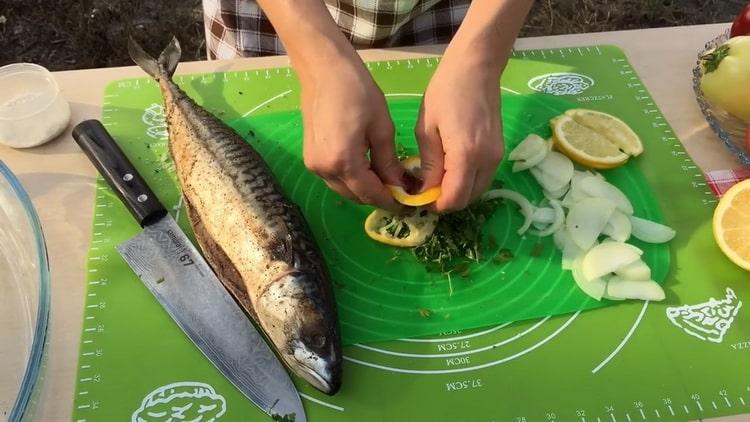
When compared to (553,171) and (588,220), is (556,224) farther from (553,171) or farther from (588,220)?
(553,171)

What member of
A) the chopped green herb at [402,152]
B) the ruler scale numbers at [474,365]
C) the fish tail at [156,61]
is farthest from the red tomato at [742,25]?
the fish tail at [156,61]

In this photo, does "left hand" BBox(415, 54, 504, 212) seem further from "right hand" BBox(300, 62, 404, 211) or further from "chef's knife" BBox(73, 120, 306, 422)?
"chef's knife" BBox(73, 120, 306, 422)

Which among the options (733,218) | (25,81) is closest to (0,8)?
(25,81)

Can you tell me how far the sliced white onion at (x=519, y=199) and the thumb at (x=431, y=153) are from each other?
34 centimetres

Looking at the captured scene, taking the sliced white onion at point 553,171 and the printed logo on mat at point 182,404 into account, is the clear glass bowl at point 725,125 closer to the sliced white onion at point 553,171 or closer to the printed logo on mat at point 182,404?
the sliced white onion at point 553,171

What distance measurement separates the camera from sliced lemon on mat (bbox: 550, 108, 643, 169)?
1.98 meters

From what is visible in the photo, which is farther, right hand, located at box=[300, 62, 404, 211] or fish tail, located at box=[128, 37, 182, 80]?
fish tail, located at box=[128, 37, 182, 80]

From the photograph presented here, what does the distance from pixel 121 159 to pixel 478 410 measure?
1.24 metres

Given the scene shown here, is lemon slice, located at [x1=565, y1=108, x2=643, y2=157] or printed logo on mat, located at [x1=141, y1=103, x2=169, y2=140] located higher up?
lemon slice, located at [x1=565, y1=108, x2=643, y2=157]

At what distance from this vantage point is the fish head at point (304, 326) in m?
1.47

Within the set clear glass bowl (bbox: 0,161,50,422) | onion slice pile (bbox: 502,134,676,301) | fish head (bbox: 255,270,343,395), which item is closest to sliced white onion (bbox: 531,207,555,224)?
onion slice pile (bbox: 502,134,676,301)

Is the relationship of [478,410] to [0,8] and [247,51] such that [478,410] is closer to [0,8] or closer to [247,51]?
[247,51]

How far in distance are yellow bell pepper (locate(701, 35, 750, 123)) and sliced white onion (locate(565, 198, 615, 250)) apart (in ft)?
1.91

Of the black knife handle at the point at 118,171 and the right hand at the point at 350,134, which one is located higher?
the right hand at the point at 350,134
